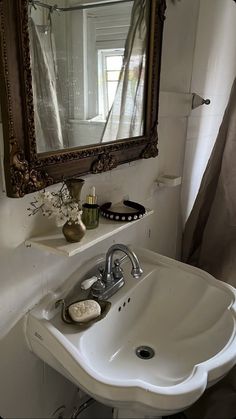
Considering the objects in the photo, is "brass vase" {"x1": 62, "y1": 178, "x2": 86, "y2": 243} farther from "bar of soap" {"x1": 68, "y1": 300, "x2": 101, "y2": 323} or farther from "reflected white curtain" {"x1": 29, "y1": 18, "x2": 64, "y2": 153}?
"bar of soap" {"x1": 68, "y1": 300, "x2": 101, "y2": 323}

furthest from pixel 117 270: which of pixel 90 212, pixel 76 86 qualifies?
pixel 76 86

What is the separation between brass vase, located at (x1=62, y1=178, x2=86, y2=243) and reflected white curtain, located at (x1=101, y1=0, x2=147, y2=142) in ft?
0.69

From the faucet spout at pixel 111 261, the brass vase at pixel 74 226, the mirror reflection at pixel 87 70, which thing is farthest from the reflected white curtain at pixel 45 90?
the faucet spout at pixel 111 261

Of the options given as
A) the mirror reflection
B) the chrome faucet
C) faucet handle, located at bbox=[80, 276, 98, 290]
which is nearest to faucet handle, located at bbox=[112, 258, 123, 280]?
the chrome faucet

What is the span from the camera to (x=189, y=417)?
1.41m

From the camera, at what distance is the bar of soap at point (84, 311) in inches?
36.6

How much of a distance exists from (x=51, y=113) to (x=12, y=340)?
643 mm

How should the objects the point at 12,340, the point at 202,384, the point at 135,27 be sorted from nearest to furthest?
1. the point at 202,384
2. the point at 12,340
3. the point at 135,27

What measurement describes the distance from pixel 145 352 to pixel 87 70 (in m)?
0.92

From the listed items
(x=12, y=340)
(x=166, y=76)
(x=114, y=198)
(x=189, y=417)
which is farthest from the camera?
(x=189, y=417)

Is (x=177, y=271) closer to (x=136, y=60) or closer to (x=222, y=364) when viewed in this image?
(x=222, y=364)

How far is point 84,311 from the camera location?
0.94m

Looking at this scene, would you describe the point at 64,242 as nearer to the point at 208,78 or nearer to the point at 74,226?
the point at 74,226

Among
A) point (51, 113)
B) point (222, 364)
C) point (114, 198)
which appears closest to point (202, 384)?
point (222, 364)
